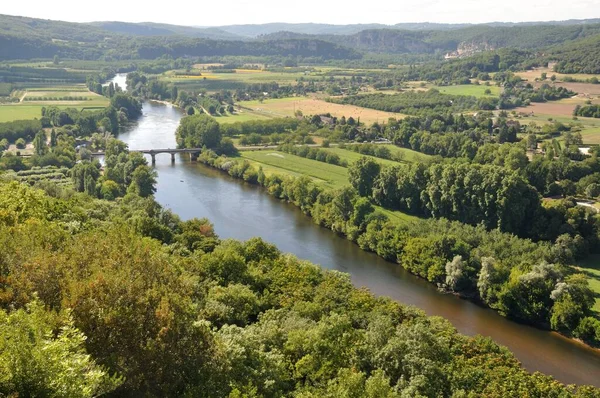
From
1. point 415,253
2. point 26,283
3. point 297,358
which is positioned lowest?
point 415,253

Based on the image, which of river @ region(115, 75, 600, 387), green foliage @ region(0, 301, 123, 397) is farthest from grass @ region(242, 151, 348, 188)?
green foliage @ region(0, 301, 123, 397)

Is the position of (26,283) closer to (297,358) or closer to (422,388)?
(297,358)

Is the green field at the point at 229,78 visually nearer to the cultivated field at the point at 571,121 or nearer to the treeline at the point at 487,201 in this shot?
the cultivated field at the point at 571,121

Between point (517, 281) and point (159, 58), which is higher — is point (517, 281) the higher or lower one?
the lower one

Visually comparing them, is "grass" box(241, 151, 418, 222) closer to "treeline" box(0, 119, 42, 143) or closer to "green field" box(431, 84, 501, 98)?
"treeline" box(0, 119, 42, 143)

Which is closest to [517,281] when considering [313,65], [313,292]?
[313,292]

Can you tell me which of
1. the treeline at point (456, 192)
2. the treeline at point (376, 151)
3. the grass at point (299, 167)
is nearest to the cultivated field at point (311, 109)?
the treeline at point (376, 151)

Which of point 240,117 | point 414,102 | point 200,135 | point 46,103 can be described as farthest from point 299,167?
point 46,103
